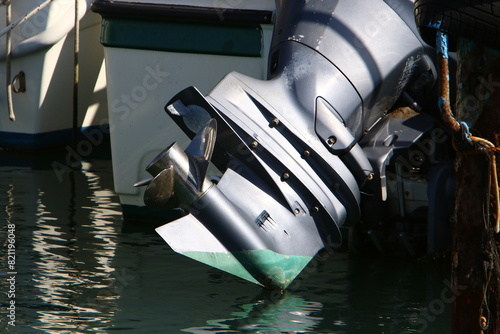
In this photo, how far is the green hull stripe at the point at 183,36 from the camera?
478 cm

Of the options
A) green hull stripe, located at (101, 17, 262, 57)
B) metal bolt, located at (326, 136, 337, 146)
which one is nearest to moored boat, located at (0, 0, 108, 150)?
green hull stripe, located at (101, 17, 262, 57)

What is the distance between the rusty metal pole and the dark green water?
32.0 inches

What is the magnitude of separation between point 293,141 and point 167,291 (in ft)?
2.42

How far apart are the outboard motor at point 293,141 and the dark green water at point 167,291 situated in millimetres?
187

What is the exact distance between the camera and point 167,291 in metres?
3.94

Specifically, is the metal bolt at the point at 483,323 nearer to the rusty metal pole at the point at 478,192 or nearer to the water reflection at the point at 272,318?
the rusty metal pole at the point at 478,192

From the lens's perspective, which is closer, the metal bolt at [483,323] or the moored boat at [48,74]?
the metal bolt at [483,323]

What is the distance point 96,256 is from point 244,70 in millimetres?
1105

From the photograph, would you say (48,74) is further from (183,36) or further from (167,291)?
(167,291)

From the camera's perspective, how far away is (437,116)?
175 inches

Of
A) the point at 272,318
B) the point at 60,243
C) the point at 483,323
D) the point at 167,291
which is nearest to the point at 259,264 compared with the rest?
the point at 272,318

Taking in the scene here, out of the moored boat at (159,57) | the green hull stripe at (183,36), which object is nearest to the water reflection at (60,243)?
the moored boat at (159,57)

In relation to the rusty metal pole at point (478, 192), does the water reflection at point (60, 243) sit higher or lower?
lower

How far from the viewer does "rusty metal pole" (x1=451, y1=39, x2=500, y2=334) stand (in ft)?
8.81
